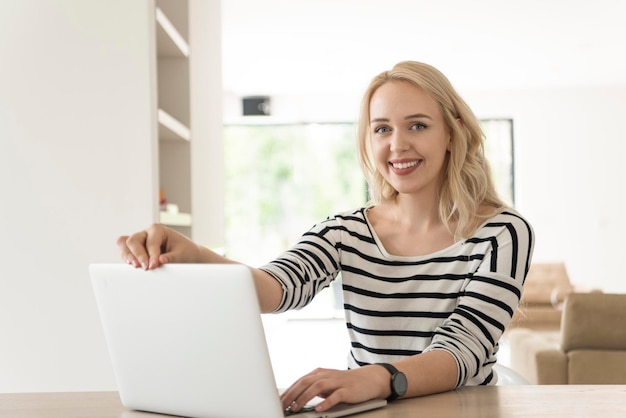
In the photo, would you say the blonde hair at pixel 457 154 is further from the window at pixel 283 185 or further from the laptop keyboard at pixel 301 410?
the window at pixel 283 185

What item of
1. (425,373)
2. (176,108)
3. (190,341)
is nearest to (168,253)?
(190,341)

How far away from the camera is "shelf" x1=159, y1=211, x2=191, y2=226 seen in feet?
8.47

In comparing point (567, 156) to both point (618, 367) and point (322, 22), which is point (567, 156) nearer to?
point (322, 22)

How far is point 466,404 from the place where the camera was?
1.21 metres

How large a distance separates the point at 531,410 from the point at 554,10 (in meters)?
5.70

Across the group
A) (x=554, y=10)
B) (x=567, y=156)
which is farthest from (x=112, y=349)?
(x=567, y=156)

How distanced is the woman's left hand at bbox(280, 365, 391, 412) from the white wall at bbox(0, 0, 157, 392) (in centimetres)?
125

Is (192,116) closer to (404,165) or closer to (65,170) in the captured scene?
(65,170)

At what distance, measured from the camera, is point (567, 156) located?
984 centimetres

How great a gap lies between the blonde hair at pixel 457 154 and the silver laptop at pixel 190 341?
64 centimetres

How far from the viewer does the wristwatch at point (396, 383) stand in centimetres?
123

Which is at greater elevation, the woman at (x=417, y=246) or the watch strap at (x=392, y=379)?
the woman at (x=417, y=246)

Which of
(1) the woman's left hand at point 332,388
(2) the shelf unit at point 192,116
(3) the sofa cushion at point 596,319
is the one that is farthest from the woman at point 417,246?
(3) the sofa cushion at point 596,319

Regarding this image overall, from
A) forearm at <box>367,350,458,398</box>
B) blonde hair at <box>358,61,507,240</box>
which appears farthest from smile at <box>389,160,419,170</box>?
forearm at <box>367,350,458,398</box>
